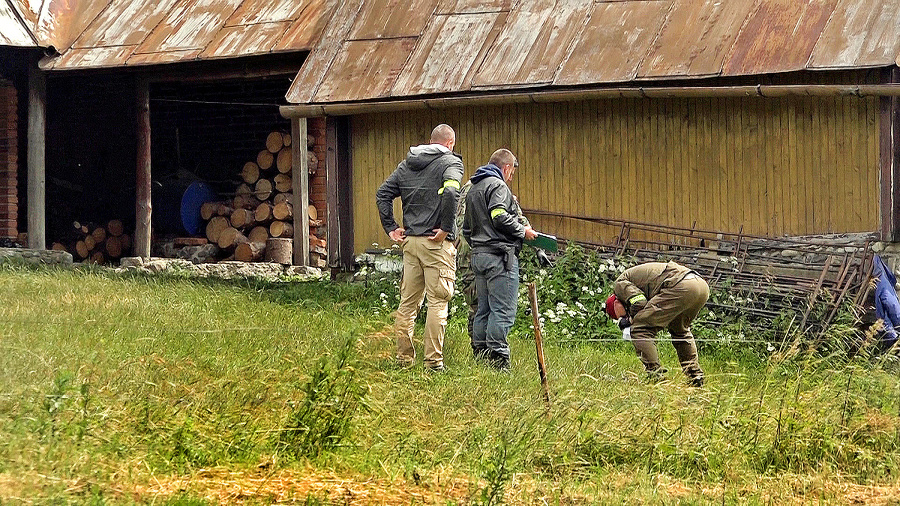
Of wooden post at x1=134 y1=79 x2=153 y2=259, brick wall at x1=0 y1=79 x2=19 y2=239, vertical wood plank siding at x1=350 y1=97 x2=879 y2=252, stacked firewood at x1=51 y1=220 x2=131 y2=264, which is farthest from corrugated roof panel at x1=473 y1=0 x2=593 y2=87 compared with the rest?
stacked firewood at x1=51 y1=220 x2=131 y2=264

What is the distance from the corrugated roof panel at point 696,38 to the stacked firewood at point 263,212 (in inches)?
241

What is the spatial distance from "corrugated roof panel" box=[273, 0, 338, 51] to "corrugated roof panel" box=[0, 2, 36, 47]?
350 cm

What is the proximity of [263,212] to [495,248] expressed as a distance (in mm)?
8342

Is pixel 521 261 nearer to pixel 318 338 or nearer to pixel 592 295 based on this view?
pixel 592 295

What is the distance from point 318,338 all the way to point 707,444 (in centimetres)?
389

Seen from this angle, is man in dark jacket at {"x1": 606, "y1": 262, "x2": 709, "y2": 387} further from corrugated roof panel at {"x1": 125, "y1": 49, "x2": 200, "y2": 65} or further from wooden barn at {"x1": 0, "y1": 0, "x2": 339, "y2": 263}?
corrugated roof panel at {"x1": 125, "y1": 49, "x2": 200, "y2": 65}

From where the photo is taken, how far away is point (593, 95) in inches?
457

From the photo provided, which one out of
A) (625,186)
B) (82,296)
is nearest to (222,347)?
(82,296)

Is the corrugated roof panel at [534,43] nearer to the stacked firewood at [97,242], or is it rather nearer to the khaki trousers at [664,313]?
the khaki trousers at [664,313]

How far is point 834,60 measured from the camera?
10594mm

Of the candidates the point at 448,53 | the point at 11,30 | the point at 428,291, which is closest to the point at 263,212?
the point at 11,30

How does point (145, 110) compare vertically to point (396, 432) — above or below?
above

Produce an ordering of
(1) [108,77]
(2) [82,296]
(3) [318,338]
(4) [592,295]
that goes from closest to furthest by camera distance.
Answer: (3) [318,338]
(2) [82,296]
(4) [592,295]
(1) [108,77]

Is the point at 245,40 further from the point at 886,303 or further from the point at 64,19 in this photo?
the point at 886,303
